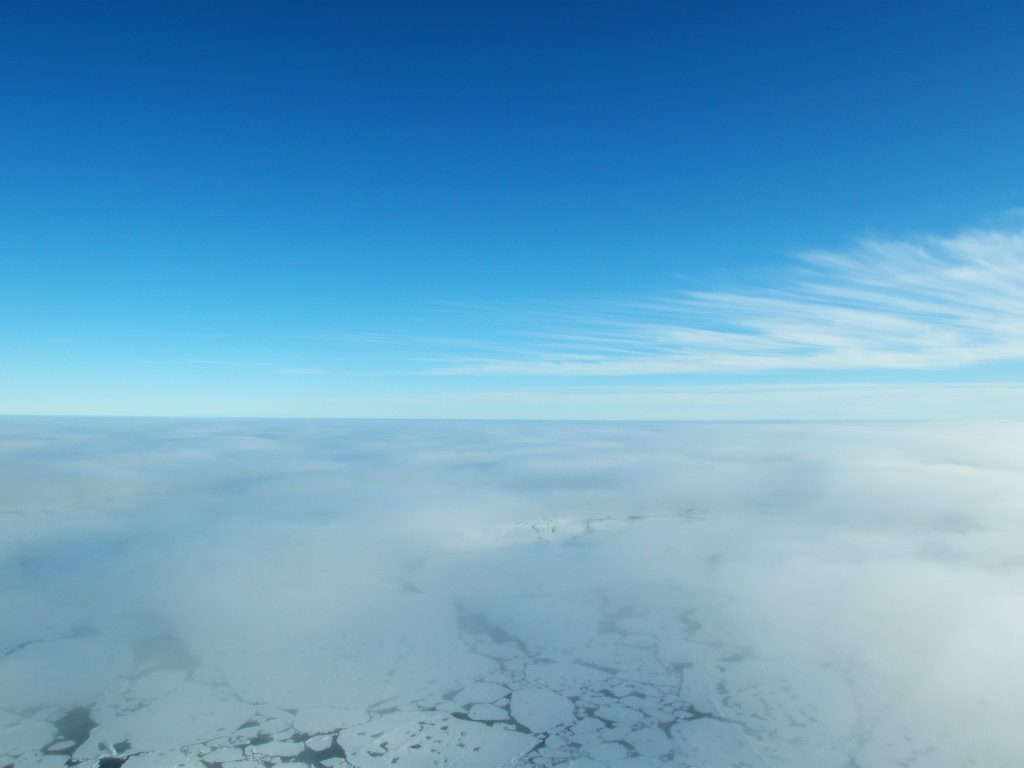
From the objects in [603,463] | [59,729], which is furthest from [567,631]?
A: [603,463]

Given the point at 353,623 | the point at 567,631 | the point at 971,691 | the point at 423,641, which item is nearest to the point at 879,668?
the point at 971,691

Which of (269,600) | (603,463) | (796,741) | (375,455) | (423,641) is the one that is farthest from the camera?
(375,455)

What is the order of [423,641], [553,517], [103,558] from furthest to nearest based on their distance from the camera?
[553,517] < [103,558] < [423,641]

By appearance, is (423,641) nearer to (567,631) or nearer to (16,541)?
(567,631)

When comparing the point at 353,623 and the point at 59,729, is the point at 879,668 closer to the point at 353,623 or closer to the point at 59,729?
the point at 353,623

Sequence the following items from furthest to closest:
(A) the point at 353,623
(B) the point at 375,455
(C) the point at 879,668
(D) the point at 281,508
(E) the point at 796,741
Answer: (B) the point at 375,455 < (D) the point at 281,508 < (A) the point at 353,623 < (C) the point at 879,668 < (E) the point at 796,741

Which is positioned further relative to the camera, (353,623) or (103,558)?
(103,558)
